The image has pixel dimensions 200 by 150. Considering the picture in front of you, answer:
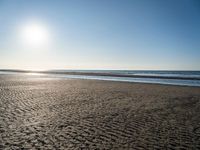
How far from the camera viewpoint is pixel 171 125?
7.96 m

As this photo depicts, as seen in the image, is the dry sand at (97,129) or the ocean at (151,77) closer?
the dry sand at (97,129)

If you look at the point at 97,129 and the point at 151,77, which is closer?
the point at 97,129

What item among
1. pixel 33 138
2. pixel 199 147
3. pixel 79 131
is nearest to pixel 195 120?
pixel 199 147

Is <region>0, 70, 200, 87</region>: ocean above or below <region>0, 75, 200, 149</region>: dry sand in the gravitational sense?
above

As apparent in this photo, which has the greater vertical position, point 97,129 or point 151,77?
point 151,77

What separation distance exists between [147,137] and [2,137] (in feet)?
17.7

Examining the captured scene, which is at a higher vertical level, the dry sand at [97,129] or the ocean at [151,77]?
the ocean at [151,77]

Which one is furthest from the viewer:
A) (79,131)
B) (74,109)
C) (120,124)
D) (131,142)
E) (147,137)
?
(74,109)

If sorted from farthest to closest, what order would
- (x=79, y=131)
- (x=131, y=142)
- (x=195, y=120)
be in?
(x=195, y=120) → (x=79, y=131) → (x=131, y=142)

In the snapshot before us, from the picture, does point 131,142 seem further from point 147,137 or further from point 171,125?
point 171,125

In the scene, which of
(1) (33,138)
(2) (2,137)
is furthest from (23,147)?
(2) (2,137)

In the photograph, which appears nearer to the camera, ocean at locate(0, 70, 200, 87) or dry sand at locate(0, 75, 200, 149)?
dry sand at locate(0, 75, 200, 149)

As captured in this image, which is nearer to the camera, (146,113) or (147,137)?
(147,137)

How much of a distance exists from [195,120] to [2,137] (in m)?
9.02
